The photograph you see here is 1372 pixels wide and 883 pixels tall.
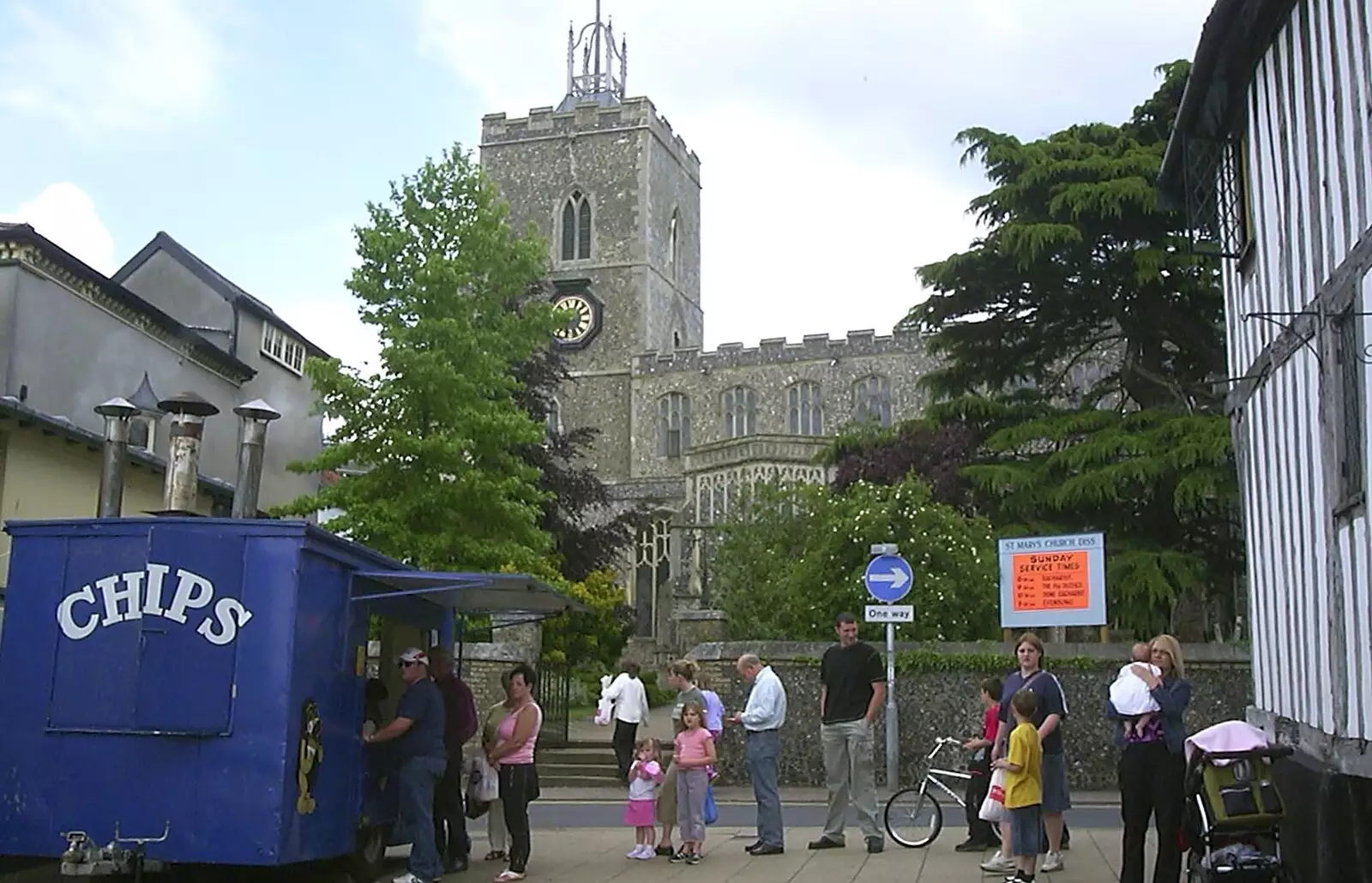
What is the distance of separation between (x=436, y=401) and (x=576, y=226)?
154 feet

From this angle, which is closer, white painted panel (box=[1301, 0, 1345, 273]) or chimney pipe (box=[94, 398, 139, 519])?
white painted panel (box=[1301, 0, 1345, 273])

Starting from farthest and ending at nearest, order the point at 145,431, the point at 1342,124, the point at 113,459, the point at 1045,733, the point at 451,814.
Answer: the point at 145,431 < the point at 113,459 < the point at 451,814 < the point at 1045,733 < the point at 1342,124

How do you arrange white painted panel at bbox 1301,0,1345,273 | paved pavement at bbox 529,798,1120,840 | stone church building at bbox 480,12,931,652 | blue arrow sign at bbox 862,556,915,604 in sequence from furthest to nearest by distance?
1. stone church building at bbox 480,12,931,652
2. blue arrow sign at bbox 862,556,915,604
3. paved pavement at bbox 529,798,1120,840
4. white painted panel at bbox 1301,0,1345,273

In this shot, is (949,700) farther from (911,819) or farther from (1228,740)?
(1228,740)

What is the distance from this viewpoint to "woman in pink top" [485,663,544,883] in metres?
10.4

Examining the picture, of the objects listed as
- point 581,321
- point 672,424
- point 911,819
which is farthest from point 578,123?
point 911,819

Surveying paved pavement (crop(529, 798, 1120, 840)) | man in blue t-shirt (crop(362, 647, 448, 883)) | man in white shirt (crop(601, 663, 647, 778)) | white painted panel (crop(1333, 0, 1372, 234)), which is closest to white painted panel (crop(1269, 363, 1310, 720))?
white painted panel (crop(1333, 0, 1372, 234))

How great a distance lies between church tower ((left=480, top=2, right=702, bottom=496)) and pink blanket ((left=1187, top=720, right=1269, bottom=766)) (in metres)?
54.3

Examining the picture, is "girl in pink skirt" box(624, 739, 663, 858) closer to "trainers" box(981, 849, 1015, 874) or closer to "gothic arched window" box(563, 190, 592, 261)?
"trainers" box(981, 849, 1015, 874)

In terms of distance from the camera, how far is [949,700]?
1820 cm

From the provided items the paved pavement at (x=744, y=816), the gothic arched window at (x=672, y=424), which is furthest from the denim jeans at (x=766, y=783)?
the gothic arched window at (x=672, y=424)

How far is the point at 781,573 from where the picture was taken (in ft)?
87.6

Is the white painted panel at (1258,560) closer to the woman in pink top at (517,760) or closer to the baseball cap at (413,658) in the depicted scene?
the woman in pink top at (517,760)

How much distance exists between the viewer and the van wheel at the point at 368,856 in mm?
10005
